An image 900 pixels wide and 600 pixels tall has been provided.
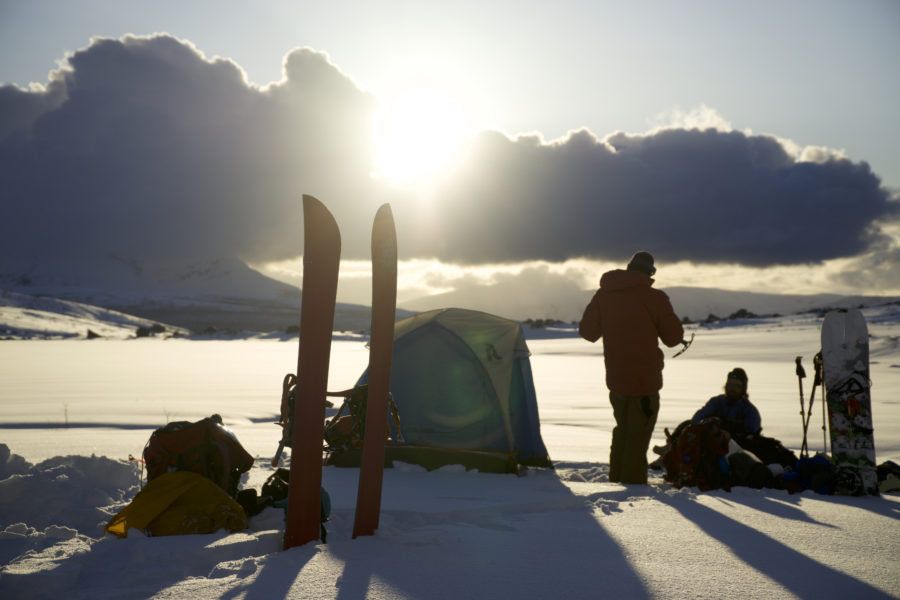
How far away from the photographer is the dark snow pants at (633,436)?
236 inches

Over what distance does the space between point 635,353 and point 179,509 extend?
4.29 metres

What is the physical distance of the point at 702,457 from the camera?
5832 millimetres

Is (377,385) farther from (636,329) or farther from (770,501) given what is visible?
(770,501)

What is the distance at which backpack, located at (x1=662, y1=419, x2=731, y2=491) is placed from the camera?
18.9ft

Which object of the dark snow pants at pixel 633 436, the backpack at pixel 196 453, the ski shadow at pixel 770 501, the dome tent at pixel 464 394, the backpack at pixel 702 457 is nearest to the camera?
the backpack at pixel 196 453

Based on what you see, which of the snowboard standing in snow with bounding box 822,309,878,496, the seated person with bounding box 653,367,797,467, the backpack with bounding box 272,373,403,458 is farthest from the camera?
the seated person with bounding box 653,367,797,467

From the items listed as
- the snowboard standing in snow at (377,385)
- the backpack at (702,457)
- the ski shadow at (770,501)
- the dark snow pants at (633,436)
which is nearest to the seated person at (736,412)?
the backpack at (702,457)

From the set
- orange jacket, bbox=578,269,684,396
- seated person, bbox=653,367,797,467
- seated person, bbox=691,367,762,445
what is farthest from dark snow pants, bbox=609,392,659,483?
seated person, bbox=691,367,762,445

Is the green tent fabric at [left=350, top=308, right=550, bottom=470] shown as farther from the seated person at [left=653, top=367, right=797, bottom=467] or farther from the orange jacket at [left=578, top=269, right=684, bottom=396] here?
the seated person at [left=653, top=367, right=797, bottom=467]

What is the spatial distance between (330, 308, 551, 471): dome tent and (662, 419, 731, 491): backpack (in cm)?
159

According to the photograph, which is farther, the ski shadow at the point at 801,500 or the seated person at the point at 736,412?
the seated person at the point at 736,412

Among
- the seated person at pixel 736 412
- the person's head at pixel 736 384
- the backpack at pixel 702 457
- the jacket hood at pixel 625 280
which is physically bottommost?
the backpack at pixel 702 457

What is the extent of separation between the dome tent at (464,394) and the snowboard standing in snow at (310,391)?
3225 mm

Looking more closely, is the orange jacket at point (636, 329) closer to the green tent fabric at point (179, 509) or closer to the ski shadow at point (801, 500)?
the ski shadow at point (801, 500)
